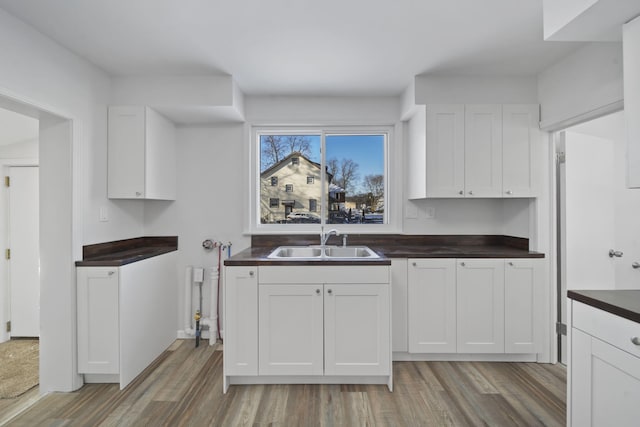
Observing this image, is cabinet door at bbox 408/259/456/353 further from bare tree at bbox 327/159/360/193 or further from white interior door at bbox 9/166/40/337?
white interior door at bbox 9/166/40/337

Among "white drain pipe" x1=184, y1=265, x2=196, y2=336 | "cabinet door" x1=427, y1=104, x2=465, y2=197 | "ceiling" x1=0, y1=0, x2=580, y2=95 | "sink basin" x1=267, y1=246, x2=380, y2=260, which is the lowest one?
"white drain pipe" x1=184, y1=265, x2=196, y2=336

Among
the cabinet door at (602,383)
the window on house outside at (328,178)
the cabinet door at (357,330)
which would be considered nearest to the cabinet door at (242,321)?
the cabinet door at (357,330)

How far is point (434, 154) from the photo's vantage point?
285 cm

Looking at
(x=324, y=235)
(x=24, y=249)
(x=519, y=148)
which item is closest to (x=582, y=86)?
(x=519, y=148)

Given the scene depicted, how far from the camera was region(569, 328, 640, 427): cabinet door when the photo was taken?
4.03ft

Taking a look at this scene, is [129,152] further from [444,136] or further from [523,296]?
[523,296]

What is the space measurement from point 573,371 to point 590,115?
1762mm

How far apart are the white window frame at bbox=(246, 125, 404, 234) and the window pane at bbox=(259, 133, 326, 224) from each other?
6 cm

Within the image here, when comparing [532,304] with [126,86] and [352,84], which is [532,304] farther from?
[126,86]

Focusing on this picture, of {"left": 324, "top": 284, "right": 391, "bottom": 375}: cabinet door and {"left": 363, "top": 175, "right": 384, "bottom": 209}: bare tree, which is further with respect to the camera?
{"left": 363, "top": 175, "right": 384, "bottom": 209}: bare tree

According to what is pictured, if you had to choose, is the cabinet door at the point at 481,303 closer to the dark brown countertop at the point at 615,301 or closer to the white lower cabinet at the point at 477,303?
the white lower cabinet at the point at 477,303

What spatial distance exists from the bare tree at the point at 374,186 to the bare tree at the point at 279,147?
2.15ft

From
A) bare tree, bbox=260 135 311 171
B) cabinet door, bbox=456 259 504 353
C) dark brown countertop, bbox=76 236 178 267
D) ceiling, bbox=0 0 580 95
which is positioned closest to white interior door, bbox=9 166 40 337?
dark brown countertop, bbox=76 236 178 267

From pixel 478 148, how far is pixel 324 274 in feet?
5.54
